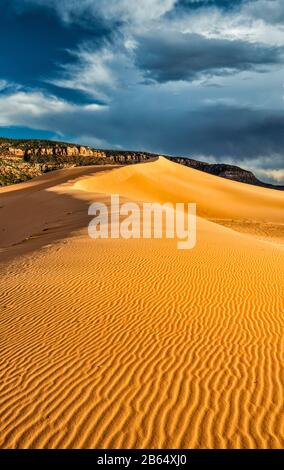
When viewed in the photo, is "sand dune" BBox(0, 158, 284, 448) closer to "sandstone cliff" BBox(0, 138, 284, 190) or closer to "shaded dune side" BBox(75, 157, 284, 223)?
"shaded dune side" BBox(75, 157, 284, 223)

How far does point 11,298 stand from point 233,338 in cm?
557

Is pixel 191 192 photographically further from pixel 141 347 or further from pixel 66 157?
pixel 66 157

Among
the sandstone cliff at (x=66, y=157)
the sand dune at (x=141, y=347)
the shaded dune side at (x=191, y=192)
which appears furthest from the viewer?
the sandstone cliff at (x=66, y=157)

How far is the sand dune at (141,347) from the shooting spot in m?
4.78

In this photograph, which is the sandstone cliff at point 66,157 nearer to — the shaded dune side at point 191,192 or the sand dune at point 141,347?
the shaded dune side at point 191,192

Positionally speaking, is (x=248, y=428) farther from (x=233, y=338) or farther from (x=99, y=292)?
(x=99, y=292)

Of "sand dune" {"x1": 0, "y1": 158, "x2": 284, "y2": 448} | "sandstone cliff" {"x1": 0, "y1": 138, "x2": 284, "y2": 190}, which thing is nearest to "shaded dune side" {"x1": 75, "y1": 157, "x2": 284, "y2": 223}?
"sand dune" {"x1": 0, "y1": 158, "x2": 284, "y2": 448}

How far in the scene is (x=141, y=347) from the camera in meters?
6.76

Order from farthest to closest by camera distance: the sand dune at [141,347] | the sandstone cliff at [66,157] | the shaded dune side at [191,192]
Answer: the sandstone cliff at [66,157], the shaded dune side at [191,192], the sand dune at [141,347]

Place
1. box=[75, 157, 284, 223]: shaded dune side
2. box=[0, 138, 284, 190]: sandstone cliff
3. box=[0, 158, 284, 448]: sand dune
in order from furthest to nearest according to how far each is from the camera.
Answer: box=[0, 138, 284, 190]: sandstone cliff
box=[75, 157, 284, 223]: shaded dune side
box=[0, 158, 284, 448]: sand dune

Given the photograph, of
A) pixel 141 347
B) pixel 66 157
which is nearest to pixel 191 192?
pixel 141 347

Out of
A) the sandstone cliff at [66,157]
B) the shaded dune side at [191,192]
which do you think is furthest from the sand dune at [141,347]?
the sandstone cliff at [66,157]

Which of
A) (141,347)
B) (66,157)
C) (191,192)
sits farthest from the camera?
(66,157)

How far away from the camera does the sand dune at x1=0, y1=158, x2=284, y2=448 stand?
4781mm
